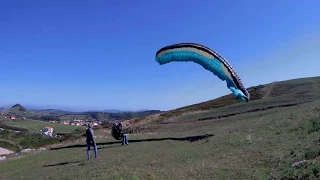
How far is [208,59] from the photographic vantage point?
24.4 m

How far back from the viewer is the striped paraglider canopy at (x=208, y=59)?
2430cm

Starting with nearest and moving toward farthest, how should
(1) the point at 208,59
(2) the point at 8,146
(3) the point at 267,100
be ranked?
(1) the point at 208,59
(3) the point at 267,100
(2) the point at 8,146

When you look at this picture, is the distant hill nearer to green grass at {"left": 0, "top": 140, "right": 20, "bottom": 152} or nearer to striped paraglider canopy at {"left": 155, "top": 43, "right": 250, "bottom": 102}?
striped paraglider canopy at {"left": 155, "top": 43, "right": 250, "bottom": 102}

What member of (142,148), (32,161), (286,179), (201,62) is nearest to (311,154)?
(286,179)

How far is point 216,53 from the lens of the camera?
80.1 feet

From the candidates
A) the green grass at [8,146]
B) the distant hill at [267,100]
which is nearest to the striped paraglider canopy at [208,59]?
the distant hill at [267,100]

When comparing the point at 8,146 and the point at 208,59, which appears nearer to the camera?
the point at 208,59

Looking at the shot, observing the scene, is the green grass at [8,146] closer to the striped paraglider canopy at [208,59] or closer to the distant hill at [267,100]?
the distant hill at [267,100]

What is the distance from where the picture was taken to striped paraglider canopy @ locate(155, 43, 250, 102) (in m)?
24.3

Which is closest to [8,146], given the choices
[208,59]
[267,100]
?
[267,100]

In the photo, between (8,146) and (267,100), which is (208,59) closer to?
(267,100)

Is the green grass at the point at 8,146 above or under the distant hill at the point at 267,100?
under

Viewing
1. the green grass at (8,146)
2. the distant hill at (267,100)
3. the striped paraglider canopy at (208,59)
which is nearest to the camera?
the striped paraglider canopy at (208,59)

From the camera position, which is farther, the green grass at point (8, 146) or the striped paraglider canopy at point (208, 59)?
the green grass at point (8, 146)
